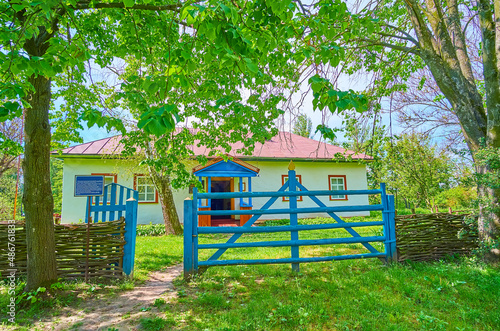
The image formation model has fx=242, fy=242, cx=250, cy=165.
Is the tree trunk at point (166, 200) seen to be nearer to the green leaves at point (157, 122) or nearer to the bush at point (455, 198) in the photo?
the green leaves at point (157, 122)

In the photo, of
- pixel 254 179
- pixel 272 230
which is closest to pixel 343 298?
pixel 272 230

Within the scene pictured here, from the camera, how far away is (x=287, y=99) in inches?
201

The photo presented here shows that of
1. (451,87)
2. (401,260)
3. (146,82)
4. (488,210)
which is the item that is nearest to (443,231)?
(488,210)

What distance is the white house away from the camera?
11.7 metres

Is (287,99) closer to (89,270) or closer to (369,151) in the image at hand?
(369,151)

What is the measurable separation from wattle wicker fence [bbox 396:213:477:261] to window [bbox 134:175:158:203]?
37.1 feet

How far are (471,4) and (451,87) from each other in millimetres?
1863

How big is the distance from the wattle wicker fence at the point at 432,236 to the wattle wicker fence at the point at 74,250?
16.9 feet

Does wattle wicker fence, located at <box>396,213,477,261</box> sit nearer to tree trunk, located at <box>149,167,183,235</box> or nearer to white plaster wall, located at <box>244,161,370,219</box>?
tree trunk, located at <box>149,167,183,235</box>

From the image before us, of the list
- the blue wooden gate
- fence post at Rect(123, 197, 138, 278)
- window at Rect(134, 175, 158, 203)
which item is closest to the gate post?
the blue wooden gate

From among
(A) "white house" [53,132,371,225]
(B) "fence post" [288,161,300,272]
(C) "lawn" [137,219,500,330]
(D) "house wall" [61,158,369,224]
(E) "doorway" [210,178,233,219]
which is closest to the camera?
(C) "lawn" [137,219,500,330]

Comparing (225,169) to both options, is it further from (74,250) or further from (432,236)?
(432,236)

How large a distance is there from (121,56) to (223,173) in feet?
25.9

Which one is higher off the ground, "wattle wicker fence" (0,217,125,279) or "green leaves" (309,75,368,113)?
"green leaves" (309,75,368,113)
